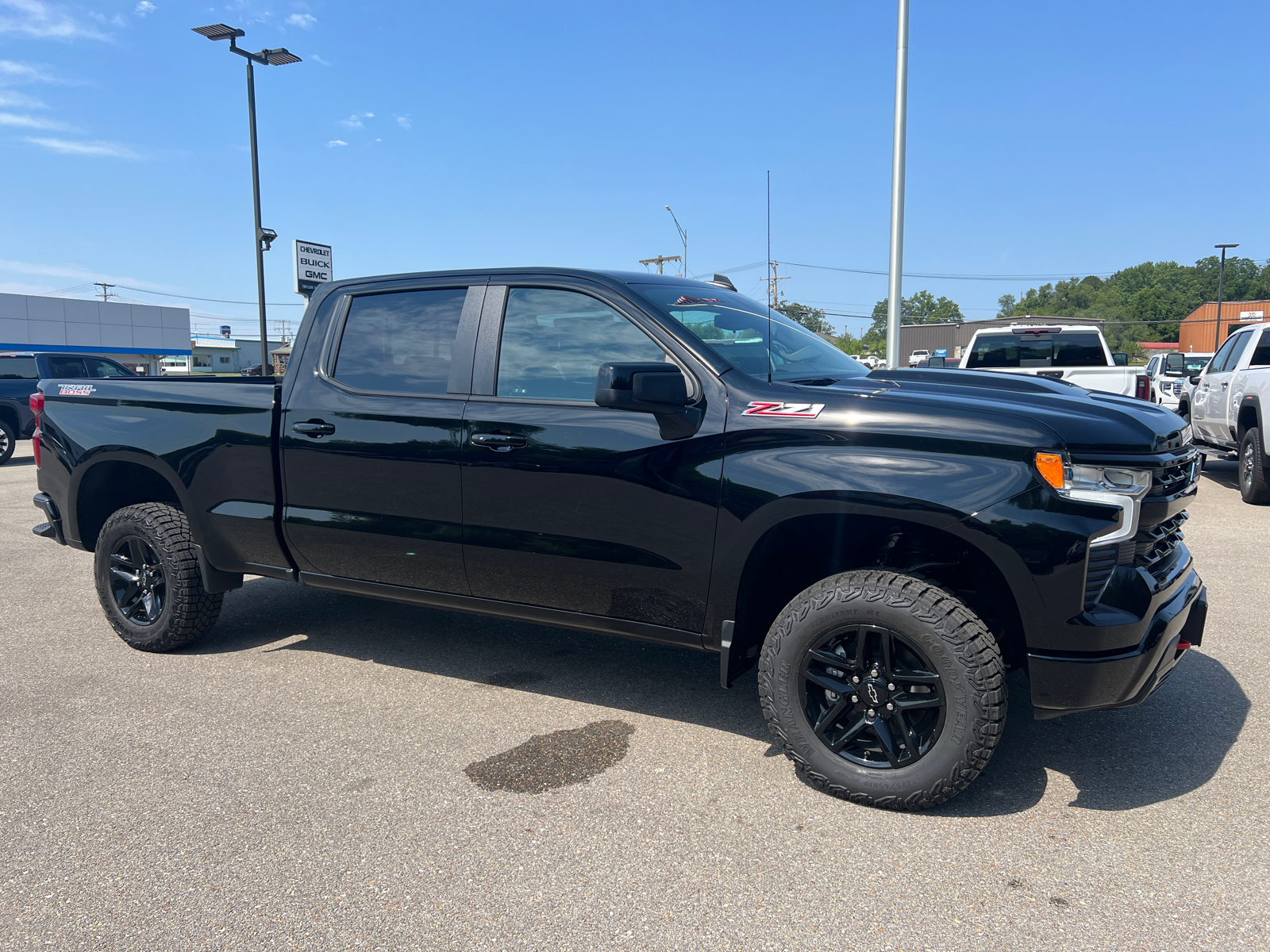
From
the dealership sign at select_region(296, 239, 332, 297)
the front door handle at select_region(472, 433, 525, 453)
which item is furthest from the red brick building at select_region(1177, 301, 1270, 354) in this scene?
the front door handle at select_region(472, 433, 525, 453)

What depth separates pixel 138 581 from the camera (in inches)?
184

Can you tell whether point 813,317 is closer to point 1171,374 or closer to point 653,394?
point 653,394

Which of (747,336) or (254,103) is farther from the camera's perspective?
(254,103)

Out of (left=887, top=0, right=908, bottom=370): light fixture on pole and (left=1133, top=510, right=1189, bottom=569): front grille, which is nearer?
(left=1133, top=510, right=1189, bottom=569): front grille

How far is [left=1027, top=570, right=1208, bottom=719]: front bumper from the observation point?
9.03ft

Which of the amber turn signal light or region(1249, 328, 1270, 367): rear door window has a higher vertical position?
region(1249, 328, 1270, 367): rear door window

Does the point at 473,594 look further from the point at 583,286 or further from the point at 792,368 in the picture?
the point at 792,368

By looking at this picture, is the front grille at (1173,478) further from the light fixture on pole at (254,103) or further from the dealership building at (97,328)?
the dealership building at (97,328)

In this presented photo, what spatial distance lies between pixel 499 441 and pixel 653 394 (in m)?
0.79

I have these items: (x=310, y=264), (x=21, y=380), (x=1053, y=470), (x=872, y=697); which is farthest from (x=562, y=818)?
(x=21, y=380)

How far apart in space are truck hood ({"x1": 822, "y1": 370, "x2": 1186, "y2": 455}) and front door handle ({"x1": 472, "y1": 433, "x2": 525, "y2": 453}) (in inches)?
45.9

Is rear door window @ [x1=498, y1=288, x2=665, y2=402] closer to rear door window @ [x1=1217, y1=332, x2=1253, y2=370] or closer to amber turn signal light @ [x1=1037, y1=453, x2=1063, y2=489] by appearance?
amber turn signal light @ [x1=1037, y1=453, x2=1063, y2=489]

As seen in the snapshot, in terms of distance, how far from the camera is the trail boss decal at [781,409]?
3045 millimetres

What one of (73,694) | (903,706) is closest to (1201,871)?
(903,706)
